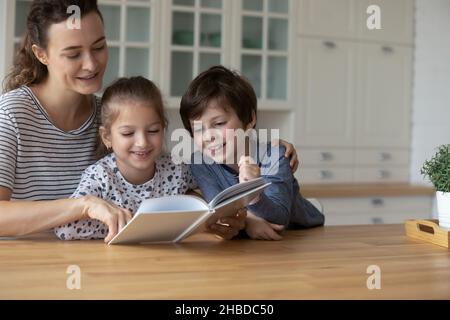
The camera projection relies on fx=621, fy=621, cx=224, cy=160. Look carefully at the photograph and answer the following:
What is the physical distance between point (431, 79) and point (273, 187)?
2.60m

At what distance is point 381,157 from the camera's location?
381 centimetres

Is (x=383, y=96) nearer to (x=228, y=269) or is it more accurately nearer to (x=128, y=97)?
(x=128, y=97)

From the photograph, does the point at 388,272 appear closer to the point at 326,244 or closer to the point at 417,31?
the point at 326,244

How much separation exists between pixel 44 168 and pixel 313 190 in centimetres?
197

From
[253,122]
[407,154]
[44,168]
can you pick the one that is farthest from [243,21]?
[44,168]

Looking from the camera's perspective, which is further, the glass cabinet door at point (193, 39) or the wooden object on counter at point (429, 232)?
the glass cabinet door at point (193, 39)

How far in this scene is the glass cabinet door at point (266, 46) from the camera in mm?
3498

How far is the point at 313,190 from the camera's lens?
3322 millimetres

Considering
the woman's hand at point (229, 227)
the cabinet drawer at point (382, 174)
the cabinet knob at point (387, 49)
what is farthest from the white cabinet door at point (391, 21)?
the woman's hand at point (229, 227)

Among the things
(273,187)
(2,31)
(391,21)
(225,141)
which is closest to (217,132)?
(225,141)

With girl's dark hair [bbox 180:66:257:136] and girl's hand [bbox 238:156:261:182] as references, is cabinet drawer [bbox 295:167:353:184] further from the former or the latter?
girl's hand [bbox 238:156:261:182]

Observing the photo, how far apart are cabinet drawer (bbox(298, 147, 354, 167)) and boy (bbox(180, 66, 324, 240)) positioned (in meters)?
1.91

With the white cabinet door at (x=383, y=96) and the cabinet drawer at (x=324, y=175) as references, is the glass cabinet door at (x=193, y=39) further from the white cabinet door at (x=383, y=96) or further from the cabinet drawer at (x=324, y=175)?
the white cabinet door at (x=383, y=96)

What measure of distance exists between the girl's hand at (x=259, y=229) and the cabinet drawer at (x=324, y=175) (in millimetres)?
2072
